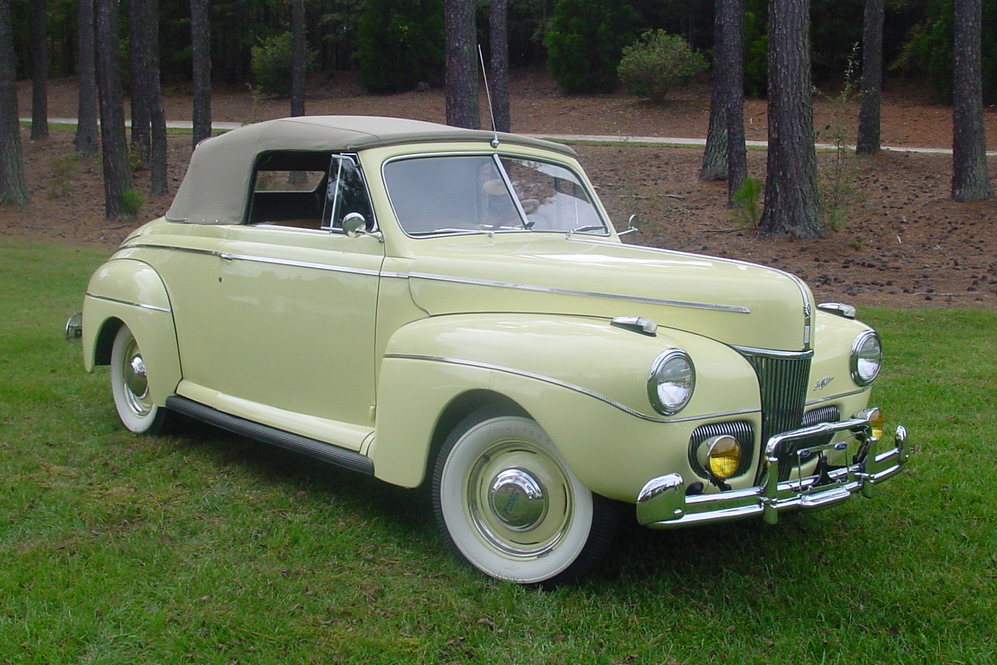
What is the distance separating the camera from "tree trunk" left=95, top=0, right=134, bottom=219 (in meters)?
17.8

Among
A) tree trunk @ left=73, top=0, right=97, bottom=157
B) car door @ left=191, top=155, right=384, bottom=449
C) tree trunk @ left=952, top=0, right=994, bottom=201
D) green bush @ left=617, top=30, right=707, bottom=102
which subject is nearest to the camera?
car door @ left=191, top=155, right=384, bottom=449

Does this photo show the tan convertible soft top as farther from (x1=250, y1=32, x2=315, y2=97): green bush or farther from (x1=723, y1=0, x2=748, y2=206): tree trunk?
(x1=250, y1=32, x2=315, y2=97): green bush

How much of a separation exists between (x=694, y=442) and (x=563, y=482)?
0.55 metres

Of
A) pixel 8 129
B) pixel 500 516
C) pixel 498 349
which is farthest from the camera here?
pixel 8 129

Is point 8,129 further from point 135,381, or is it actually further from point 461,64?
point 135,381

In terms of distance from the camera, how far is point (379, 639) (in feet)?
10.8

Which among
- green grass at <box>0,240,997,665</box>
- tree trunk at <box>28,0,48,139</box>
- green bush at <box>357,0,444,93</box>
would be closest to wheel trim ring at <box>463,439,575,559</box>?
green grass at <box>0,240,997,665</box>

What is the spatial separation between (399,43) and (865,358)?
33131mm

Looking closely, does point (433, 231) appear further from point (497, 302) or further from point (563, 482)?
point (563, 482)

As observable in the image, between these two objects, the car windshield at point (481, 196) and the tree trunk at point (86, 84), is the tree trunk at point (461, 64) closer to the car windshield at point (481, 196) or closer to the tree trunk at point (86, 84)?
the car windshield at point (481, 196)

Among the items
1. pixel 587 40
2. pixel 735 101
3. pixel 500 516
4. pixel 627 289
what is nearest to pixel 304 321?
pixel 500 516

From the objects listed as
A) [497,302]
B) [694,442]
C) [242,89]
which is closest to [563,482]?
[694,442]

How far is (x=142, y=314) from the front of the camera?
18.1 ft

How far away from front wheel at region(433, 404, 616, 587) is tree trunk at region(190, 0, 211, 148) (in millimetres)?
16936
